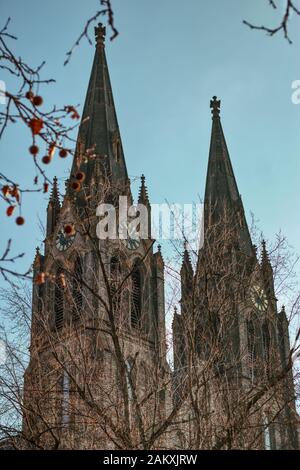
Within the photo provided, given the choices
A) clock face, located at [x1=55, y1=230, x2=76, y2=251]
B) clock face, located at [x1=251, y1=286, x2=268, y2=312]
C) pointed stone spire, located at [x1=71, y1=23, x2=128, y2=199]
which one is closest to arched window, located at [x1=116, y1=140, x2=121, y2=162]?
pointed stone spire, located at [x1=71, y1=23, x2=128, y2=199]

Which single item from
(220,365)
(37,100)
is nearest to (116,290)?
(220,365)

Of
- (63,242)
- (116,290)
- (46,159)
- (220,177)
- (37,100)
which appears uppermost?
(220,177)

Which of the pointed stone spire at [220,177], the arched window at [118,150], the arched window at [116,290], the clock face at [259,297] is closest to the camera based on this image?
the arched window at [116,290]

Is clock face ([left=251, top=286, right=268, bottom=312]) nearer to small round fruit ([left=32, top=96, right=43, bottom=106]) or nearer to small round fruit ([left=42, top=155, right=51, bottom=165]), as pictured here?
small round fruit ([left=42, top=155, right=51, bottom=165])

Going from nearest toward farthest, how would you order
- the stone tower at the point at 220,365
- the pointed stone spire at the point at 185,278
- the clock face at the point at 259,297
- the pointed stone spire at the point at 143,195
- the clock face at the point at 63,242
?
the stone tower at the point at 220,365, the pointed stone spire at the point at 185,278, the clock face at the point at 259,297, the clock face at the point at 63,242, the pointed stone spire at the point at 143,195

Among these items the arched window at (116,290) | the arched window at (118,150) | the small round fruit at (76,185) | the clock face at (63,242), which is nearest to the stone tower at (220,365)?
the arched window at (116,290)

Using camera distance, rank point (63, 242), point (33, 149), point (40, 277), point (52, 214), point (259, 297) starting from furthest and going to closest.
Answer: point (52, 214) → point (63, 242) → point (259, 297) → point (40, 277) → point (33, 149)

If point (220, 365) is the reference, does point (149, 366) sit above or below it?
above

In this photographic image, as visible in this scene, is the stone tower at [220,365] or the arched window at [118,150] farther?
the arched window at [118,150]

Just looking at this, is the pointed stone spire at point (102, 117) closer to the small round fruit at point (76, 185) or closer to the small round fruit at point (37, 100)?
the small round fruit at point (76, 185)

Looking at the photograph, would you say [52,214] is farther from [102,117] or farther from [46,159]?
[46,159]
